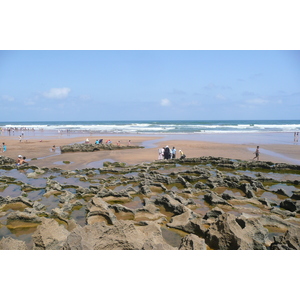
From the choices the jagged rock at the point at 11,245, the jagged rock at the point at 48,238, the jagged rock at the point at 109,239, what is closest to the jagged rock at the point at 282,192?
the jagged rock at the point at 109,239

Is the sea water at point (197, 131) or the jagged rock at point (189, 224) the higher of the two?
the sea water at point (197, 131)

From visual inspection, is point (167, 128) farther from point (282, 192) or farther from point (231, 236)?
point (231, 236)

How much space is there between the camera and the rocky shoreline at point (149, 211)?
4457 mm

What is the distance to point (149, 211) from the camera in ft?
24.4

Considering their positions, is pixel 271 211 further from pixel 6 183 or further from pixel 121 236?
pixel 6 183

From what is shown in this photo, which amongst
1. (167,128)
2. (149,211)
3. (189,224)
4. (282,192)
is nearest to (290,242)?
(189,224)

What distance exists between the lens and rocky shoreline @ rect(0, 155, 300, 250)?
446 centimetres

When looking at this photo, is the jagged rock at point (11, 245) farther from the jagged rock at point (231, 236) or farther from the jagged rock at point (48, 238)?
the jagged rock at point (231, 236)

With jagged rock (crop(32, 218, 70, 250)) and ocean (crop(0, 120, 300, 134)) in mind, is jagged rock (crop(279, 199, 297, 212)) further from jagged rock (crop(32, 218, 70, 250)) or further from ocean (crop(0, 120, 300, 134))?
ocean (crop(0, 120, 300, 134))

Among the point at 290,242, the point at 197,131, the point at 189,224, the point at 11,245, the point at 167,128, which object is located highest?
the point at 167,128

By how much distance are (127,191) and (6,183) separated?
20.4 feet

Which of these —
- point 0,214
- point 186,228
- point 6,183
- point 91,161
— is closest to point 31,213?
point 0,214

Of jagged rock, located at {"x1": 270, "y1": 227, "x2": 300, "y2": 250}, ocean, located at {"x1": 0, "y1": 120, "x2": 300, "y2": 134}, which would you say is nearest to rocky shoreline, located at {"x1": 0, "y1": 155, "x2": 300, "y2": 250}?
jagged rock, located at {"x1": 270, "y1": 227, "x2": 300, "y2": 250}

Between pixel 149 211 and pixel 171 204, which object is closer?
pixel 149 211
